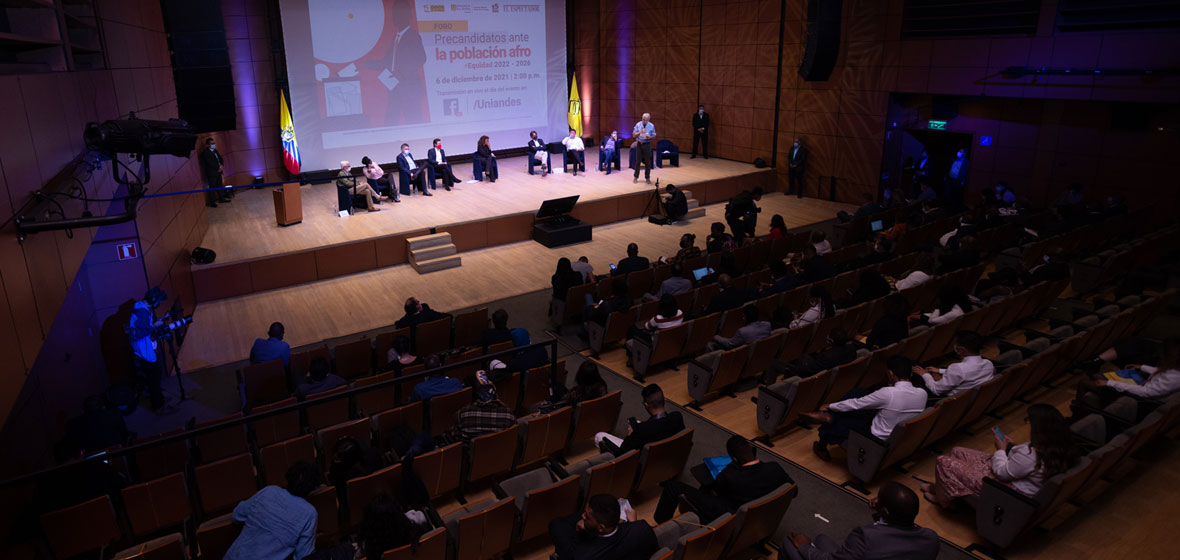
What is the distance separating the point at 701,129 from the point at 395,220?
8.28 metres

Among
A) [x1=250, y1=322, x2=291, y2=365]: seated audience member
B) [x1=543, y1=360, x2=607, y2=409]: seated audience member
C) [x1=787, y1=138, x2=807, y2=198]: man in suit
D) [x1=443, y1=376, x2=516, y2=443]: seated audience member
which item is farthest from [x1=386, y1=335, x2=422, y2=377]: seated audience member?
[x1=787, y1=138, x2=807, y2=198]: man in suit

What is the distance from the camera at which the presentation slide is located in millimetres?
13688

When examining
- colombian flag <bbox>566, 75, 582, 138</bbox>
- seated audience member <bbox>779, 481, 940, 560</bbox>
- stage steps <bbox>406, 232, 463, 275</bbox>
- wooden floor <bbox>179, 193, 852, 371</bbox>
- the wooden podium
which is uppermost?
colombian flag <bbox>566, 75, 582, 138</bbox>

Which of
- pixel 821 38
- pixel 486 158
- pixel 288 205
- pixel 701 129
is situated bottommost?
pixel 288 205

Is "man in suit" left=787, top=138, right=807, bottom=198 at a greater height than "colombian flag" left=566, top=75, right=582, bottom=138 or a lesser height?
lesser

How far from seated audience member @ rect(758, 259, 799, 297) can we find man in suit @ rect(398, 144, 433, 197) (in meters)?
7.66

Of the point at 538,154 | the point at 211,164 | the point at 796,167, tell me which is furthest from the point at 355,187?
the point at 796,167

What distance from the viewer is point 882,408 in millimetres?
4816

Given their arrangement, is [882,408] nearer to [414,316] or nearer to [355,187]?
[414,316]

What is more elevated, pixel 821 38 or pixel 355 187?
pixel 821 38

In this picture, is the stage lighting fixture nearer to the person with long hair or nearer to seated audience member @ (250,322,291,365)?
seated audience member @ (250,322,291,365)

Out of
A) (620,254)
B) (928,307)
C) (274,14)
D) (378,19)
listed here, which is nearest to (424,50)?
(378,19)

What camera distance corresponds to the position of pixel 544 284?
9969mm

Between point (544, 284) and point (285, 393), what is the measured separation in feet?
13.9
